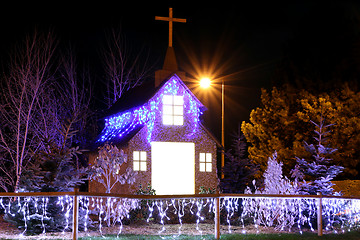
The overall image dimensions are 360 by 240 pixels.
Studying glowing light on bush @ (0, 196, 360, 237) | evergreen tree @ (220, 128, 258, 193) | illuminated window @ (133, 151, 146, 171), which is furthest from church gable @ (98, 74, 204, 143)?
glowing light on bush @ (0, 196, 360, 237)

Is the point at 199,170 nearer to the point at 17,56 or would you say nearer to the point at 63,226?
the point at 63,226

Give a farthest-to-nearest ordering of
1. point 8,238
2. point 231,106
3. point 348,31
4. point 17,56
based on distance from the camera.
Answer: point 231,106
point 348,31
point 17,56
point 8,238

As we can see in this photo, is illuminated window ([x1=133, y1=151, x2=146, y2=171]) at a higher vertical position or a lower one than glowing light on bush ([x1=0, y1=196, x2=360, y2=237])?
higher

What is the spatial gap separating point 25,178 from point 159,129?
8316mm

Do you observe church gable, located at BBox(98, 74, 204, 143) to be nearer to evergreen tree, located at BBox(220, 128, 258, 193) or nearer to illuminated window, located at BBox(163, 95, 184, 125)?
illuminated window, located at BBox(163, 95, 184, 125)

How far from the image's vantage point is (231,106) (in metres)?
46.2

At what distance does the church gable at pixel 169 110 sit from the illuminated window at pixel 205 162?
4.13 feet

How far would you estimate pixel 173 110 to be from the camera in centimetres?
2309

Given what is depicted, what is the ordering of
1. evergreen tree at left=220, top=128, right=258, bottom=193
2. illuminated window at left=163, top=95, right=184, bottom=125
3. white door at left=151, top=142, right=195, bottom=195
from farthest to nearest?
1. white door at left=151, top=142, right=195, bottom=195
2. illuminated window at left=163, top=95, right=184, bottom=125
3. evergreen tree at left=220, top=128, right=258, bottom=193

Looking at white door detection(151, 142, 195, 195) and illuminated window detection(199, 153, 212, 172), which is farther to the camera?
illuminated window detection(199, 153, 212, 172)

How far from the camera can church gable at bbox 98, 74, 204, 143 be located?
2266 centimetres

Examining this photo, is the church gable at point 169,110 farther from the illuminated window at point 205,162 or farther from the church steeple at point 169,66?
the illuminated window at point 205,162

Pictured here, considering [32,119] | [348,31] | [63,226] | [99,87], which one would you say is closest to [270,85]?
[348,31]

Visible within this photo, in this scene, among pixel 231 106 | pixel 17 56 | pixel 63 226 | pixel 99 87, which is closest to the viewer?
pixel 63 226
